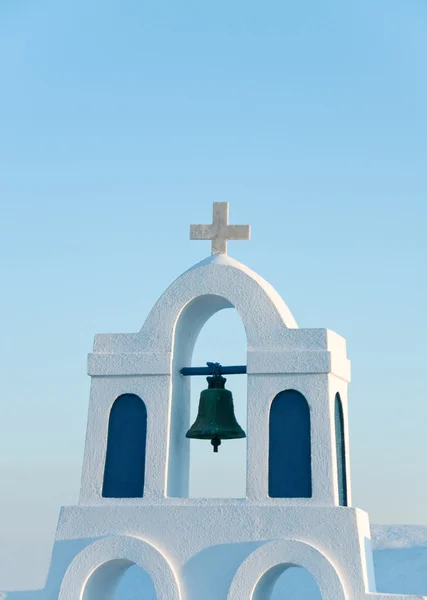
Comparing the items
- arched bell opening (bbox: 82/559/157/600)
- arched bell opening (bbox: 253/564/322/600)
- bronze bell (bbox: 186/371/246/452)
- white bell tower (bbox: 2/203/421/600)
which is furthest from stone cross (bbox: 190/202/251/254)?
arched bell opening (bbox: 253/564/322/600)

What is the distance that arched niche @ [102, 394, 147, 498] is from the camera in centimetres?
967

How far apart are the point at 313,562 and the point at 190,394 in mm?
2309

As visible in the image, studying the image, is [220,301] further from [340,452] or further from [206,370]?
[340,452]

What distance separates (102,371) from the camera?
9984 millimetres

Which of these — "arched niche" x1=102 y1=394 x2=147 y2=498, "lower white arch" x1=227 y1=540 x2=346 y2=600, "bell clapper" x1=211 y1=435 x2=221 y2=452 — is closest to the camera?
"lower white arch" x1=227 y1=540 x2=346 y2=600

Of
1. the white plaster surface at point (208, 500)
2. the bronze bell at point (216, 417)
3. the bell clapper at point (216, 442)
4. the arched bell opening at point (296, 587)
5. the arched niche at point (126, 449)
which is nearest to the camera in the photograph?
the white plaster surface at point (208, 500)

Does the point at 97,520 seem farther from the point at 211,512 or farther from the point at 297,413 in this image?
the point at 297,413

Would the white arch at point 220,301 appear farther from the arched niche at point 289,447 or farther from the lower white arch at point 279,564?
the lower white arch at point 279,564

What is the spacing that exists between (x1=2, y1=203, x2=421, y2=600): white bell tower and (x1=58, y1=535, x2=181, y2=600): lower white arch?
0.01 metres

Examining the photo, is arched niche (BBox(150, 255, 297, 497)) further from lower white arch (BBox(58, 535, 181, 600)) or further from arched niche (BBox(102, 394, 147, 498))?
lower white arch (BBox(58, 535, 181, 600))

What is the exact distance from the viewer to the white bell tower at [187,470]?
8977 mm

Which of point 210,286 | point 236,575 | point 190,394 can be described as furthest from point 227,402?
point 236,575

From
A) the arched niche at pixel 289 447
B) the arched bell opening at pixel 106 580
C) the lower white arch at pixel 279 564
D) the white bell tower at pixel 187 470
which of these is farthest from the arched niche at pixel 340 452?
the arched bell opening at pixel 106 580

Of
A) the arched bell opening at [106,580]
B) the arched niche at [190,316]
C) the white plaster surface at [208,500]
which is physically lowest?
the arched bell opening at [106,580]
